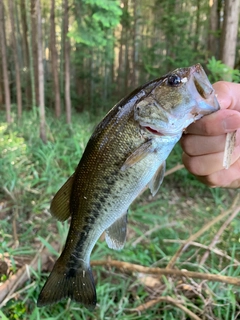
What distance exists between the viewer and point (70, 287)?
154 centimetres

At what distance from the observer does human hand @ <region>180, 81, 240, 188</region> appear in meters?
1.40

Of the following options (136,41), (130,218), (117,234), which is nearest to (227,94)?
(117,234)

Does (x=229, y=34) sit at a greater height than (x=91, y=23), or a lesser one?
lesser

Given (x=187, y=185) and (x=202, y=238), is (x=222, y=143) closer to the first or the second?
(x=202, y=238)

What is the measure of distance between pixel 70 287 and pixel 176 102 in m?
1.03

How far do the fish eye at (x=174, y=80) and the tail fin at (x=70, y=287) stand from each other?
3.16 ft

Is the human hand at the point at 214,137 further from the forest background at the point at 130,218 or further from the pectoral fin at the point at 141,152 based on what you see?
the forest background at the point at 130,218

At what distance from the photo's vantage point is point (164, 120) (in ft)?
4.17

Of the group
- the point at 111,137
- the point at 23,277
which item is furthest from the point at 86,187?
the point at 23,277

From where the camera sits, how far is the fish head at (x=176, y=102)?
48.4 inches

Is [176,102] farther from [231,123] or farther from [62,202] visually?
[62,202]

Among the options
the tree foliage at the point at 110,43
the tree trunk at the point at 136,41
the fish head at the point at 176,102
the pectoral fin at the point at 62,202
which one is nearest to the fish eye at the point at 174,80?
the fish head at the point at 176,102

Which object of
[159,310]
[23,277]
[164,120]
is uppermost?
[164,120]

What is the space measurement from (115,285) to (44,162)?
2803 mm
